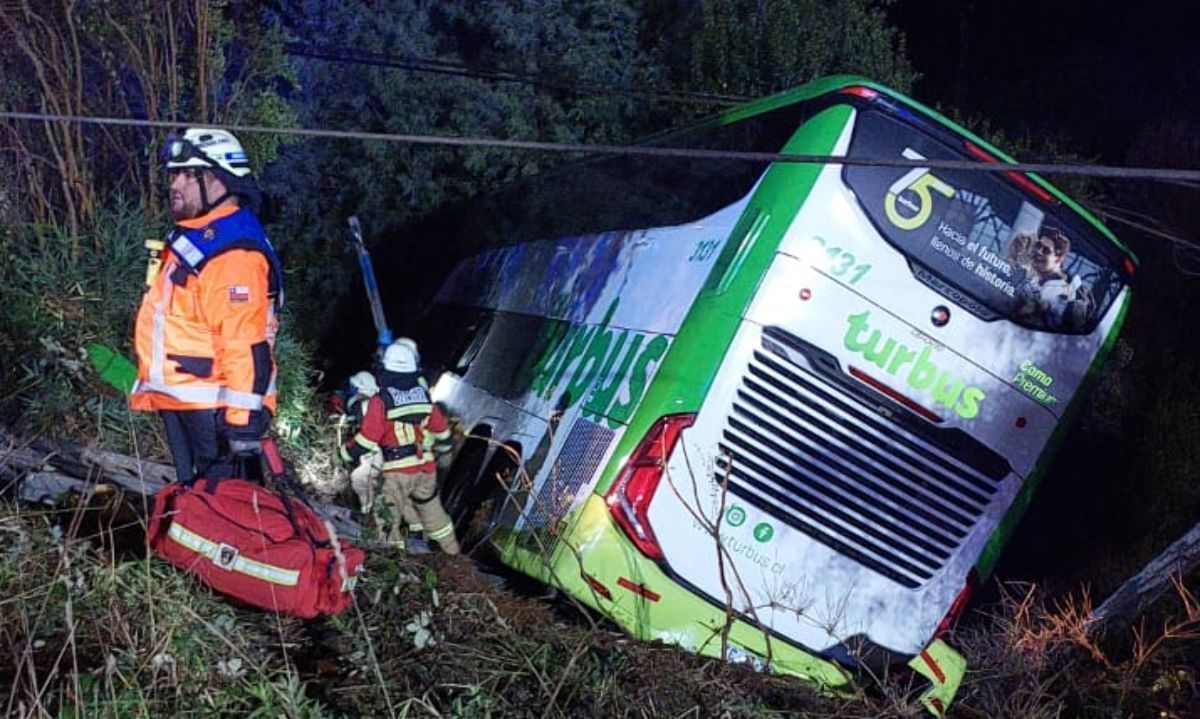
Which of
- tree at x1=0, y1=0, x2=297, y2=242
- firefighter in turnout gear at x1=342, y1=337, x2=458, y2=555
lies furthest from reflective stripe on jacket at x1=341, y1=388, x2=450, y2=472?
tree at x1=0, y1=0, x2=297, y2=242

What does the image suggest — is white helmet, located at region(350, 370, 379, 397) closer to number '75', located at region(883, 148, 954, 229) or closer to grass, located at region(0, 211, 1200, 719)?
grass, located at region(0, 211, 1200, 719)

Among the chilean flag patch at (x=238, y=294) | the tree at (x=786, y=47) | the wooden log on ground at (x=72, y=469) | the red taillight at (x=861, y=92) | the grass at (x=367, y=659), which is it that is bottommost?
the wooden log on ground at (x=72, y=469)

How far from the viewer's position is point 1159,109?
14328 millimetres

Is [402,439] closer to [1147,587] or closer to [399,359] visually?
[399,359]

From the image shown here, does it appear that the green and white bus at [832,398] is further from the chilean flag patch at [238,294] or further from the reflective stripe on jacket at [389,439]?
the chilean flag patch at [238,294]

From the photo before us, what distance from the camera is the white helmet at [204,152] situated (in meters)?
5.05

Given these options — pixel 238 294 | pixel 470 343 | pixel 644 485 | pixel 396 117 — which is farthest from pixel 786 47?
pixel 238 294

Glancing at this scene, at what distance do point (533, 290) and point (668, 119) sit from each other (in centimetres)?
794

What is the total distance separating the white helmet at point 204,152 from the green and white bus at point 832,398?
1.92 metres

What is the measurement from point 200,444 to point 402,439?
2088 millimetres

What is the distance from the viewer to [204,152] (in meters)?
5.06

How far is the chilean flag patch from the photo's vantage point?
4840 mm

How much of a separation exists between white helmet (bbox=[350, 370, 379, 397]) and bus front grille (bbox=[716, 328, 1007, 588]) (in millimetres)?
2720

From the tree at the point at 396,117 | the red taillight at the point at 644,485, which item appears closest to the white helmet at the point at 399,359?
the red taillight at the point at 644,485
